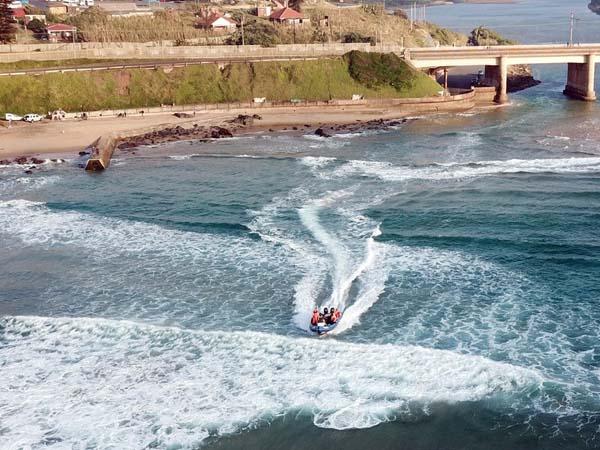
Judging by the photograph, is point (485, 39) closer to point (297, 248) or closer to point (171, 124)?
point (171, 124)

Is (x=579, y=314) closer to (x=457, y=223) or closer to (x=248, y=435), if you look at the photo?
(x=457, y=223)

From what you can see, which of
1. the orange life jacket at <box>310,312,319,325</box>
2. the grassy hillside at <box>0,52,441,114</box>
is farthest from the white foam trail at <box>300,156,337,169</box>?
the orange life jacket at <box>310,312,319,325</box>

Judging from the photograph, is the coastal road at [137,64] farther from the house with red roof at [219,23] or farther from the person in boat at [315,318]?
the person in boat at [315,318]

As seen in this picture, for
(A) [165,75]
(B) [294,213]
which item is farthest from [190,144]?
(B) [294,213]

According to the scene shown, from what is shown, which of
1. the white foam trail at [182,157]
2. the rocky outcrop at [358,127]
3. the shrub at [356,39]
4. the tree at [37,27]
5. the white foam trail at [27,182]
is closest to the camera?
the white foam trail at [27,182]

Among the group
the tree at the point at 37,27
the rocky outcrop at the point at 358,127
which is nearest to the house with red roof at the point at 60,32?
the tree at the point at 37,27
